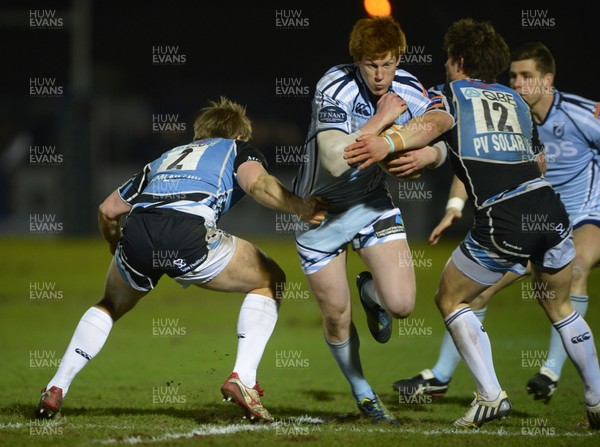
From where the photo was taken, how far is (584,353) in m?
5.70

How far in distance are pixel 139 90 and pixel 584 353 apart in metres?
29.5

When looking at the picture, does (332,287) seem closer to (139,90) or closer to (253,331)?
(253,331)

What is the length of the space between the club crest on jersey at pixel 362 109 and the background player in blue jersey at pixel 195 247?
2.11 ft

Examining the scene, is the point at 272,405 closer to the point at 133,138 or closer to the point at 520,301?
the point at 520,301

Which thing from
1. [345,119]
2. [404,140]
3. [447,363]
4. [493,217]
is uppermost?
[345,119]

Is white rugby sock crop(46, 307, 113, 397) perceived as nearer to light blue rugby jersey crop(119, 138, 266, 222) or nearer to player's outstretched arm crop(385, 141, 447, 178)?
light blue rugby jersey crop(119, 138, 266, 222)

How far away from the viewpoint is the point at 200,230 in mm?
5750

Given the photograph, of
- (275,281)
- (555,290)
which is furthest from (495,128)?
(275,281)

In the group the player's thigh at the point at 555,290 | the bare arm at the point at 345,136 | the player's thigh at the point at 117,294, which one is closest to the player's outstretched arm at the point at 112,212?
Answer: the player's thigh at the point at 117,294

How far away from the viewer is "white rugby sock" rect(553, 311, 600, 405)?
5.67 m

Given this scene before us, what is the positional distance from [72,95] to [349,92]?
20647 mm

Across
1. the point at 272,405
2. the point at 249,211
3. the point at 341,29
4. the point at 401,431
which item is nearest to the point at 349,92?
the point at 401,431

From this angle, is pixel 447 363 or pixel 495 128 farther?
pixel 447 363

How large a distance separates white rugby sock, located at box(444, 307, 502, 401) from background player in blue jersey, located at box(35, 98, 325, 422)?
113 centimetres
